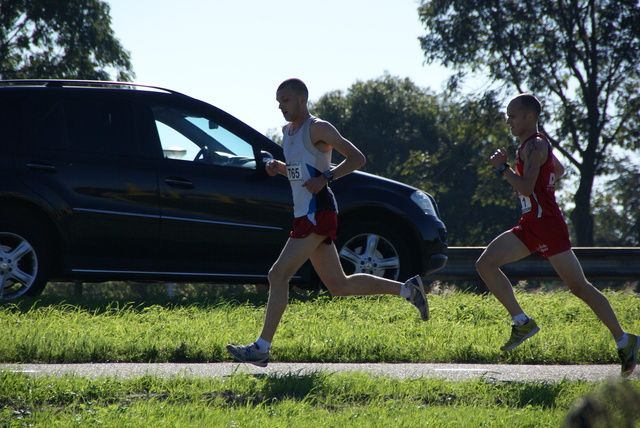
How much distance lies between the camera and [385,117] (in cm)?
4372

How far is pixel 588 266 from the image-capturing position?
10438mm

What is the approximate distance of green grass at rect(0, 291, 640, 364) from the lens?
5465 millimetres

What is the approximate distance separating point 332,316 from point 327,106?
128ft

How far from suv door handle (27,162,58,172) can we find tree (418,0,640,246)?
66.3ft

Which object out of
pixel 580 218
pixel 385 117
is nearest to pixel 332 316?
pixel 580 218

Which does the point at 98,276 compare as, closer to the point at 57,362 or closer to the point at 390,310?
the point at 57,362

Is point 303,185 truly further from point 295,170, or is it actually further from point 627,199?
point 627,199

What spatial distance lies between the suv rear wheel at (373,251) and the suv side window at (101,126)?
7.18 feet

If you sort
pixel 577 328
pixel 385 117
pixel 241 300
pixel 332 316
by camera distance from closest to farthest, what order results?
pixel 577 328 → pixel 332 316 → pixel 241 300 → pixel 385 117

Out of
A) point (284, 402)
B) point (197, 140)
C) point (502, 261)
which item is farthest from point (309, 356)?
point (197, 140)

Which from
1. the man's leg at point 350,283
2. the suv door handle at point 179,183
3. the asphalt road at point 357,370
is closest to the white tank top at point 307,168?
the man's leg at point 350,283

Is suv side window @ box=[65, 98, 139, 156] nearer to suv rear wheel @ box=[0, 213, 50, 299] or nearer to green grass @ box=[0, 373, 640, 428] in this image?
suv rear wheel @ box=[0, 213, 50, 299]

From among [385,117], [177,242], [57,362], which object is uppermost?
[385,117]

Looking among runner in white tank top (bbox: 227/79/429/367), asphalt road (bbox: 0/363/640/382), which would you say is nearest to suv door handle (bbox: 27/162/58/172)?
asphalt road (bbox: 0/363/640/382)
